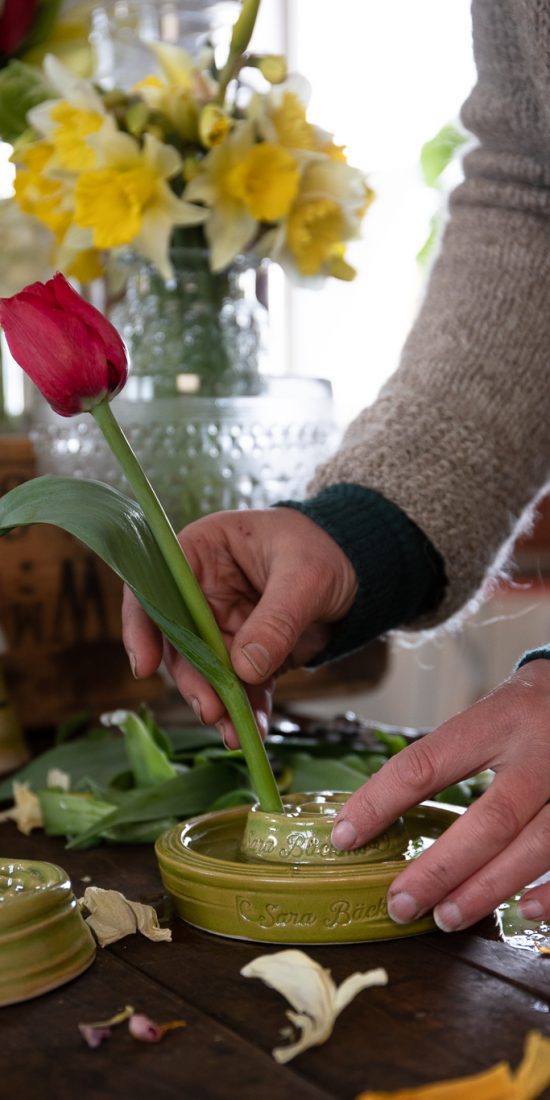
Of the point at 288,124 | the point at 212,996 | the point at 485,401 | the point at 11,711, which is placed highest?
the point at 288,124

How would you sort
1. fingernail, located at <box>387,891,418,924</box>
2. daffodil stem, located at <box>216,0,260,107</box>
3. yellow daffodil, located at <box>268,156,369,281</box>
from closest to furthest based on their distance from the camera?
fingernail, located at <box>387,891,418,924</box> < daffodil stem, located at <box>216,0,260,107</box> < yellow daffodil, located at <box>268,156,369,281</box>

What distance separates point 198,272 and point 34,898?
70 cm

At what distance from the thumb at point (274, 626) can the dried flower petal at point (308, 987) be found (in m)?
0.16

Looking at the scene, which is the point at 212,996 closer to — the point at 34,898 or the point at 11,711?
the point at 34,898

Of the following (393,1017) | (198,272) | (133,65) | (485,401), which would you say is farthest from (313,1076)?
(133,65)

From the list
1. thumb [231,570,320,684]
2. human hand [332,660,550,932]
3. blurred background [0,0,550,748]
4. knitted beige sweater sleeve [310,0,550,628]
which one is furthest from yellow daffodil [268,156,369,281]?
blurred background [0,0,550,748]

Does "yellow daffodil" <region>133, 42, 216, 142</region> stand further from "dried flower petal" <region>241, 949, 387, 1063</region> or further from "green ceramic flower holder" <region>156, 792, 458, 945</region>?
"dried flower petal" <region>241, 949, 387, 1063</region>

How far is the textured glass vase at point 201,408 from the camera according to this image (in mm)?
1038

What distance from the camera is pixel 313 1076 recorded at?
41 centimetres

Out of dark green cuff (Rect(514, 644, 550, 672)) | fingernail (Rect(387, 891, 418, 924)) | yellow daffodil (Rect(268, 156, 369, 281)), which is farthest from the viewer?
yellow daffodil (Rect(268, 156, 369, 281))

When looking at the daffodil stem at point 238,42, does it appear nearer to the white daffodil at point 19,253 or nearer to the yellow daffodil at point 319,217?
the yellow daffodil at point 319,217

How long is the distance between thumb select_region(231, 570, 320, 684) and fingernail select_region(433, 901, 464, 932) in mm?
138

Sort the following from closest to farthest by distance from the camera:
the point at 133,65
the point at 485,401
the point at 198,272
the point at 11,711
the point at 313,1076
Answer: the point at 313,1076, the point at 485,401, the point at 11,711, the point at 198,272, the point at 133,65

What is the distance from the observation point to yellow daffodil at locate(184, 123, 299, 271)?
0.99 metres
